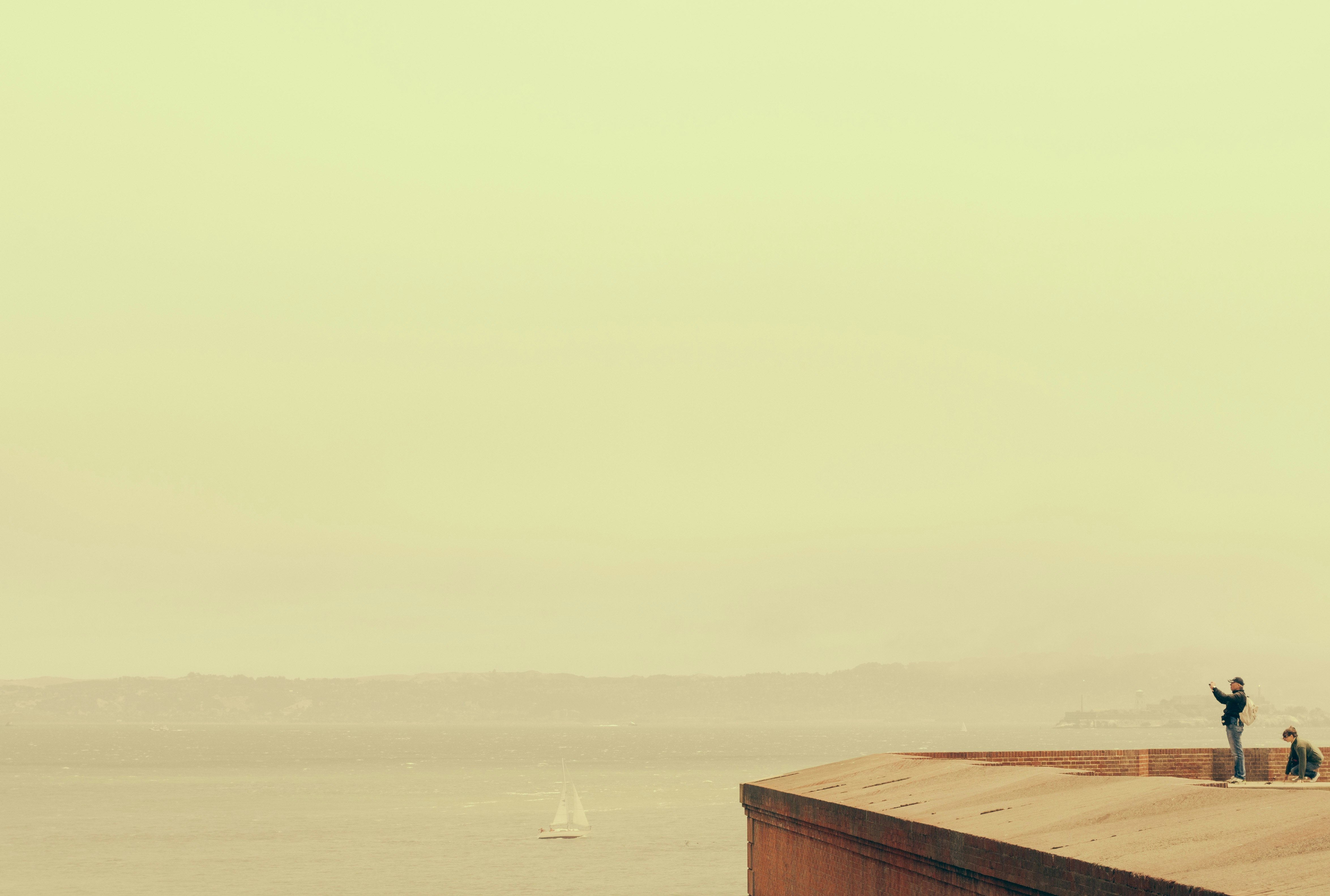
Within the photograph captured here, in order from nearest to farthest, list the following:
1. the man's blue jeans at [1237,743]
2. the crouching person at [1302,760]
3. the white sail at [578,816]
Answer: the crouching person at [1302,760] < the man's blue jeans at [1237,743] < the white sail at [578,816]

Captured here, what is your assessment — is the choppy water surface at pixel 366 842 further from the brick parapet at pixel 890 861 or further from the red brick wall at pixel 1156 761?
the brick parapet at pixel 890 861

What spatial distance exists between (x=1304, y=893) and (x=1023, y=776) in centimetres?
1010

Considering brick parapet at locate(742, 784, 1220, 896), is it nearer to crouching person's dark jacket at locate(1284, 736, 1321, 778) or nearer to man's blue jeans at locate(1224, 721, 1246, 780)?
man's blue jeans at locate(1224, 721, 1246, 780)

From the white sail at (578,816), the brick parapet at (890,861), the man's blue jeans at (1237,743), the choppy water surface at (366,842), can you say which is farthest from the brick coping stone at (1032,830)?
the white sail at (578,816)

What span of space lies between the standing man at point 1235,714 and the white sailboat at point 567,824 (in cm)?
8820

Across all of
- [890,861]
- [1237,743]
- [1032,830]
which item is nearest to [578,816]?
[1237,743]

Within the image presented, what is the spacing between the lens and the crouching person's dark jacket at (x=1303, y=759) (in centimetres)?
2145

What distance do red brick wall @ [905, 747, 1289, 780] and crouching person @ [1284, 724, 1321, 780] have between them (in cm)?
479

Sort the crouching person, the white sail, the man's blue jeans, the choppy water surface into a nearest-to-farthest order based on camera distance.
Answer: the crouching person, the man's blue jeans, the choppy water surface, the white sail

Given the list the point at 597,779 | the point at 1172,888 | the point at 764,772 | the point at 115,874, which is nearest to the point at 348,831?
the point at 115,874

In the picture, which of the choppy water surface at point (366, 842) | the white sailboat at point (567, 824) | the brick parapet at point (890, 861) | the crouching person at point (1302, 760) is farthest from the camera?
the white sailboat at point (567, 824)

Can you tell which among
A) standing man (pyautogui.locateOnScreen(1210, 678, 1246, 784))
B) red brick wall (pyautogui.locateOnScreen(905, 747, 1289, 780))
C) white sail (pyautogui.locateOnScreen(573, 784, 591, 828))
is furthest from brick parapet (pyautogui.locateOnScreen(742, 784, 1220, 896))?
white sail (pyautogui.locateOnScreen(573, 784, 591, 828))

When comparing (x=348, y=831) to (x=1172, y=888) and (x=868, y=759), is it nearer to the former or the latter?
(x=868, y=759)

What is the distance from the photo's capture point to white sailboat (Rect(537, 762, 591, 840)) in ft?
350
